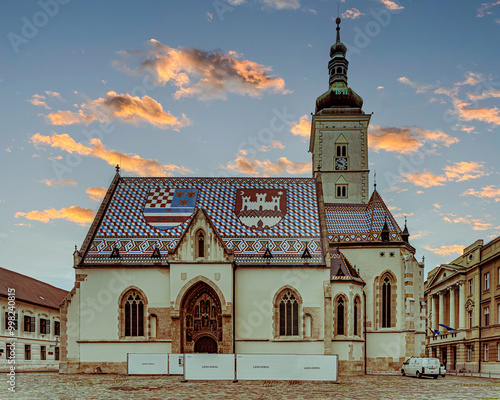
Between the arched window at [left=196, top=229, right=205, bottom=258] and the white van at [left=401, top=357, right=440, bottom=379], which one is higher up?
the arched window at [left=196, top=229, right=205, bottom=258]

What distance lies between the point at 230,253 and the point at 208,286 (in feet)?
8.53

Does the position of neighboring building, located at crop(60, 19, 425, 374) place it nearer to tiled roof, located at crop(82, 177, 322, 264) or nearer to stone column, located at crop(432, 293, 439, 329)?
tiled roof, located at crop(82, 177, 322, 264)

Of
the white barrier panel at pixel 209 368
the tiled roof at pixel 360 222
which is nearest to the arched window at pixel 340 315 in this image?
the tiled roof at pixel 360 222

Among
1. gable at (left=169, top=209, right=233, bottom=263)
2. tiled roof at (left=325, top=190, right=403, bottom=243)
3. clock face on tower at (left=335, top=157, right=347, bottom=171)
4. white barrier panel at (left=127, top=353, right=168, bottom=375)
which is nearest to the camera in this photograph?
white barrier panel at (left=127, top=353, right=168, bottom=375)

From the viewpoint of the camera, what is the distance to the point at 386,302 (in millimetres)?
42000

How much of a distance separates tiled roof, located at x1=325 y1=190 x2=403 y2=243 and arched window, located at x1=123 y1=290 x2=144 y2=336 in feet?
50.4

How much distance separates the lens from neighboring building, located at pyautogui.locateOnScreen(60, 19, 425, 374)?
36.7 metres

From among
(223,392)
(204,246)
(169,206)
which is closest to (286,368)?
(223,392)

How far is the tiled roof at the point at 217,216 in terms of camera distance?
3872 centimetres

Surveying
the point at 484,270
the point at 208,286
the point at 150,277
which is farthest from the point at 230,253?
the point at 484,270

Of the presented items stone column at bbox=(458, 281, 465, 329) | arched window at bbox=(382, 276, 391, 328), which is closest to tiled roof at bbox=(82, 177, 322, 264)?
arched window at bbox=(382, 276, 391, 328)

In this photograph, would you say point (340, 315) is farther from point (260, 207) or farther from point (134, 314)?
point (134, 314)

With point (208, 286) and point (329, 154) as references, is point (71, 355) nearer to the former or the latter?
point (208, 286)

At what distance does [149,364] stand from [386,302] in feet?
61.8
